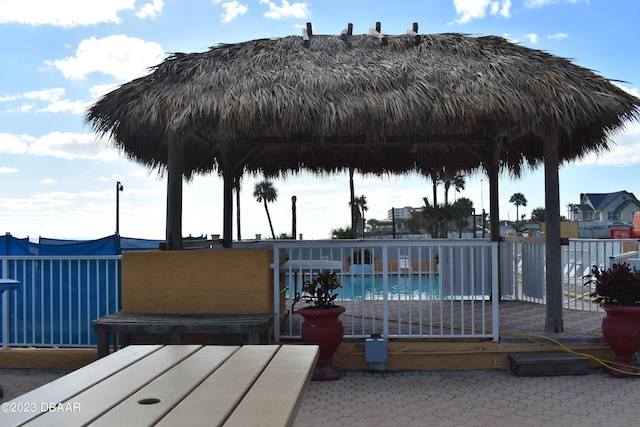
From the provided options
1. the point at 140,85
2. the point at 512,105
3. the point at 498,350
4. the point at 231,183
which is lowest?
the point at 498,350

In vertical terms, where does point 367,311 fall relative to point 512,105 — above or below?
below

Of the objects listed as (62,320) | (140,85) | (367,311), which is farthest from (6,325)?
(367,311)

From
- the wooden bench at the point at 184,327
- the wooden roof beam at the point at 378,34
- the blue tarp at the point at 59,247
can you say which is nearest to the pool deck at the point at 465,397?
the wooden bench at the point at 184,327

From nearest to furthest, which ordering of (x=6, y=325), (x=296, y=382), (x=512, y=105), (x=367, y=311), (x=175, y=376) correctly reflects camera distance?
(x=296, y=382) < (x=175, y=376) < (x=512, y=105) < (x=6, y=325) < (x=367, y=311)

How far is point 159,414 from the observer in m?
1.74

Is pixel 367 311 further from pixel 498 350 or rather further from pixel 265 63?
pixel 265 63

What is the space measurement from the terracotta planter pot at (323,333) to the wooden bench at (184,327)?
41 centimetres

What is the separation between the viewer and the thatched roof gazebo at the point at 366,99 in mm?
5340

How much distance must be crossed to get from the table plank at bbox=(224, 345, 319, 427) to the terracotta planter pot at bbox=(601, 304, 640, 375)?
3743mm

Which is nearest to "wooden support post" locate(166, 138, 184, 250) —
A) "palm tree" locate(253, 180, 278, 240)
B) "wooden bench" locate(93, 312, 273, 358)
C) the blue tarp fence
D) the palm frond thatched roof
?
the palm frond thatched roof

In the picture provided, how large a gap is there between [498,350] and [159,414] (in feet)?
14.2

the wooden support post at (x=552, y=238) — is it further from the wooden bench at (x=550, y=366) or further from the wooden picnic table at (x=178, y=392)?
the wooden picnic table at (x=178, y=392)

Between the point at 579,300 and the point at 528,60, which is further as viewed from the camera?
the point at 579,300

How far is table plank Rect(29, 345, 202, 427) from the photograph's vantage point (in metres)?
1.71
